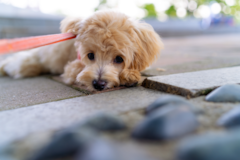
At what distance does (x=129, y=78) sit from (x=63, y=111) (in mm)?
922

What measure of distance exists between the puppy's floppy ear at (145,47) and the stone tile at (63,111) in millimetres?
605

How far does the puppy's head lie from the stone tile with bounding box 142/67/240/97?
0.39 m

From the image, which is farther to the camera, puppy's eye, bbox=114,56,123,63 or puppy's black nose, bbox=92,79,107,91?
puppy's eye, bbox=114,56,123,63

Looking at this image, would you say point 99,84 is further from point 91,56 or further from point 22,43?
point 22,43

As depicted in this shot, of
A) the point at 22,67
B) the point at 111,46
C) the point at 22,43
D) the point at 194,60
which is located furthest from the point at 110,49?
the point at 194,60

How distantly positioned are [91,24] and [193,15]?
24.2 m

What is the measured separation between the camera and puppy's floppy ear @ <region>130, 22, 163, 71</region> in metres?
2.42

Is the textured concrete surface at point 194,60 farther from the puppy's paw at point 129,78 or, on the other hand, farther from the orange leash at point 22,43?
the orange leash at point 22,43

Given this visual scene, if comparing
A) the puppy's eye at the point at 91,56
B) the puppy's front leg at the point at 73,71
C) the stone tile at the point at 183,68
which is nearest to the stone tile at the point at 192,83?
the stone tile at the point at 183,68

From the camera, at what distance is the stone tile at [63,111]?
121cm

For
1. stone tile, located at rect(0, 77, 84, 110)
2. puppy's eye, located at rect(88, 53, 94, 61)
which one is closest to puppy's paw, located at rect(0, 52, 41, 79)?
stone tile, located at rect(0, 77, 84, 110)

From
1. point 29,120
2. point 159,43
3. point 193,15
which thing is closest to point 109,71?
point 159,43

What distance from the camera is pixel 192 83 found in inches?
75.8

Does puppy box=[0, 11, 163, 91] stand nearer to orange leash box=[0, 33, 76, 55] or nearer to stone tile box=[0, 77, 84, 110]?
stone tile box=[0, 77, 84, 110]
